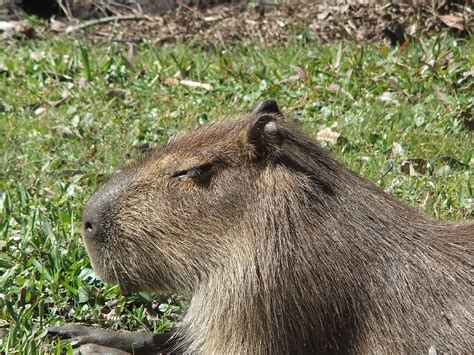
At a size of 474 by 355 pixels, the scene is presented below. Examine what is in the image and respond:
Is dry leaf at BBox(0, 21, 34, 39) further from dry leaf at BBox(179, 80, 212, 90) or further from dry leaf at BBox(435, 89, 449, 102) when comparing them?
dry leaf at BBox(435, 89, 449, 102)

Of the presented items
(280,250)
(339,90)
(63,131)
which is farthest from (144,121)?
(280,250)

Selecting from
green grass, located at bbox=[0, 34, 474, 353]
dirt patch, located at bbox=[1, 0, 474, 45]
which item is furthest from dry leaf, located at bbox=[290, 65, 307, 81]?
dirt patch, located at bbox=[1, 0, 474, 45]

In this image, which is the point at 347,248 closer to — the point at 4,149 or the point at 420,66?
the point at 4,149

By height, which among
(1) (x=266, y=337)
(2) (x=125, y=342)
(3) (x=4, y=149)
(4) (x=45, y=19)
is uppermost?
(1) (x=266, y=337)

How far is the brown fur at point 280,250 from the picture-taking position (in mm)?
3262

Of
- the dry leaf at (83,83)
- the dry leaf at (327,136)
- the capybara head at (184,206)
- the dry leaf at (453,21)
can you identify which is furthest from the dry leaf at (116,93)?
the capybara head at (184,206)

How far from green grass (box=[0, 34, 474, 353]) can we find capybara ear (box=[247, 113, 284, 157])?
110 centimetres

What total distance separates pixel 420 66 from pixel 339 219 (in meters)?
3.63

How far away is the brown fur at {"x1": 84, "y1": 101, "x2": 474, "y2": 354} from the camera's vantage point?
10.7ft

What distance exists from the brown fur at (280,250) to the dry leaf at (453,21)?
4.27m

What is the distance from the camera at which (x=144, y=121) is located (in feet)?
20.5

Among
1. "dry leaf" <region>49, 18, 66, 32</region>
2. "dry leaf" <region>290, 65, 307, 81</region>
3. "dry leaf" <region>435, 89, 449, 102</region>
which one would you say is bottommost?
"dry leaf" <region>49, 18, 66, 32</region>

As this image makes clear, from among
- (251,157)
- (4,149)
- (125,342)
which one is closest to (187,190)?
(251,157)

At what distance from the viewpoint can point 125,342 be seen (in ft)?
12.5
